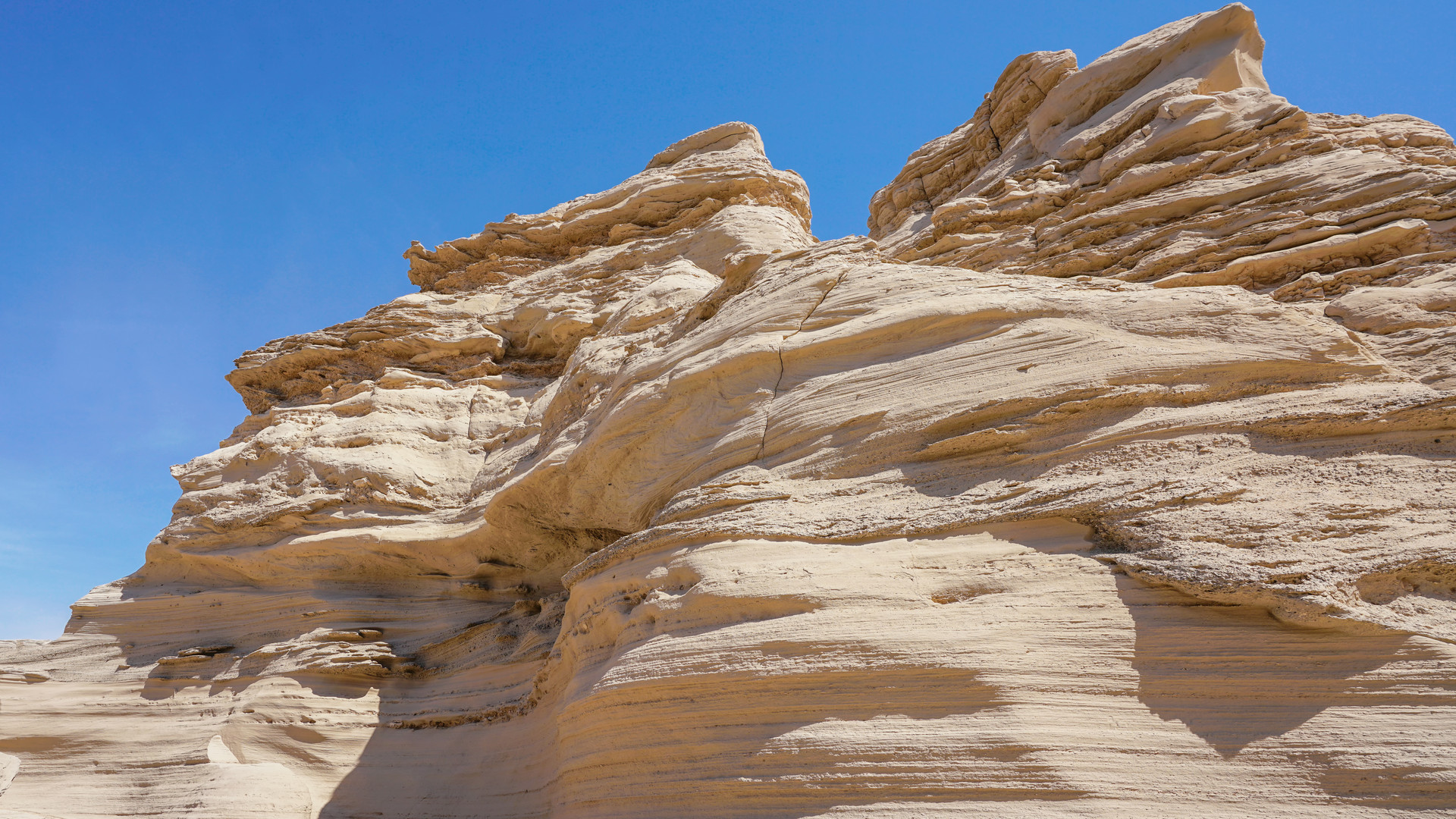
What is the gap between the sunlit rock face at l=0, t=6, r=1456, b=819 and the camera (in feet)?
17.2

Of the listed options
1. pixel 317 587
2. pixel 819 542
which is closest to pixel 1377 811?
pixel 819 542

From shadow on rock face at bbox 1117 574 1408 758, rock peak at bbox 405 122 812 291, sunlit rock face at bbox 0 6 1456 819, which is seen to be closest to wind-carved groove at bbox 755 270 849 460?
sunlit rock face at bbox 0 6 1456 819

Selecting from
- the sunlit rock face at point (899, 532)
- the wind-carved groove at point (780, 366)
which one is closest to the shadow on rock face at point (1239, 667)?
the sunlit rock face at point (899, 532)

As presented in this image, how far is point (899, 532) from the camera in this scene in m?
6.68

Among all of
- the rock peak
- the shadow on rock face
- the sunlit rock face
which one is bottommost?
the shadow on rock face

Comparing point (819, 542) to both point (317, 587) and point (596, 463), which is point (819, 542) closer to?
point (596, 463)

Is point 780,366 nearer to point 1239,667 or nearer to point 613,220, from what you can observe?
point 1239,667

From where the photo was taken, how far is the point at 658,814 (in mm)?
6145

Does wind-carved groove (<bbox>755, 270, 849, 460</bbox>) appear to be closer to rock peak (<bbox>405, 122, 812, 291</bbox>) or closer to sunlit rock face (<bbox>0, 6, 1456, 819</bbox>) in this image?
sunlit rock face (<bbox>0, 6, 1456, 819</bbox>)

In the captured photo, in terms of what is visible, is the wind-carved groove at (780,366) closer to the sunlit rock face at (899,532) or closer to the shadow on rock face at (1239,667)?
the sunlit rock face at (899,532)

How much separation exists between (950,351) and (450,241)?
12756mm

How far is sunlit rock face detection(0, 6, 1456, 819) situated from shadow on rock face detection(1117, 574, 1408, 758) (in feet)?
0.08

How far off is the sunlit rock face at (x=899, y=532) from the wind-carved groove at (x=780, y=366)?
0.05 metres

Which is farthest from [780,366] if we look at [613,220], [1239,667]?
[613,220]
